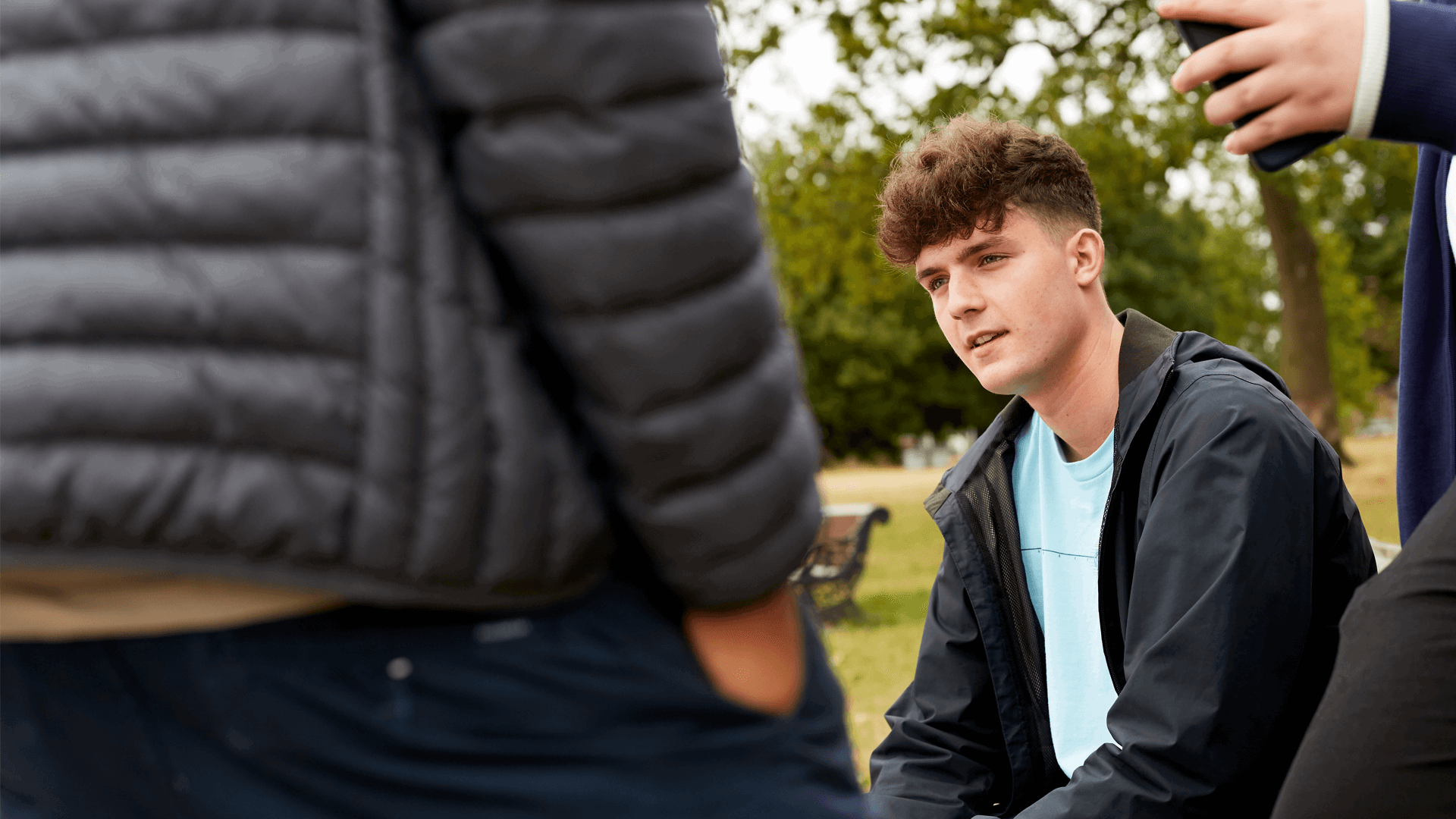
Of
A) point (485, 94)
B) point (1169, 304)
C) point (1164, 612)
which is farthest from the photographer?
point (1169, 304)

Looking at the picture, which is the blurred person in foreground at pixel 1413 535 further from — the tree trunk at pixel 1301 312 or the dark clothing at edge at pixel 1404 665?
the tree trunk at pixel 1301 312

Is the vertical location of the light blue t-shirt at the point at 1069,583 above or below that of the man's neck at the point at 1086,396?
below

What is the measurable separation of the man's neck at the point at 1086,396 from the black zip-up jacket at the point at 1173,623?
0.44 feet

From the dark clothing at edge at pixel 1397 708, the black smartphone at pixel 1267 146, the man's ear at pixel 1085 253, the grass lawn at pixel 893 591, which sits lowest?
the grass lawn at pixel 893 591

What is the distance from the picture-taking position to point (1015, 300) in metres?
2.68

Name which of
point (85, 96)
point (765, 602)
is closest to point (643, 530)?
point (765, 602)

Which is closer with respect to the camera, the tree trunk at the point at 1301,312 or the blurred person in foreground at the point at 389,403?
the blurred person in foreground at the point at 389,403

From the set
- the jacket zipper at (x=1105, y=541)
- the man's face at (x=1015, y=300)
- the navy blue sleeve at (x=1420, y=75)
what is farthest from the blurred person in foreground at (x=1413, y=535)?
the man's face at (x=1015, y=300)

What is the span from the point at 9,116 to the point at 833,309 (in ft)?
117

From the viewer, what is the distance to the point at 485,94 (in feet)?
2.86

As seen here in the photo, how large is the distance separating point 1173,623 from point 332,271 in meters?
1.59

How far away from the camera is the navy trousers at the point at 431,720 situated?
92cm

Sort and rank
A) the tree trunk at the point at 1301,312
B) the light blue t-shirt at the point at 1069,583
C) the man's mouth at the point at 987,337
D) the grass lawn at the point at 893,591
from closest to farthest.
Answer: the light blue t-shirt at the point at 1069,583 → the man's mouth at the point at 987,337 → the grass lawn at the point at 893,591 → the tree trunk at the point at 1301,312

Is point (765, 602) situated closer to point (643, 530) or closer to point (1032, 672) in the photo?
point (643, 530)
